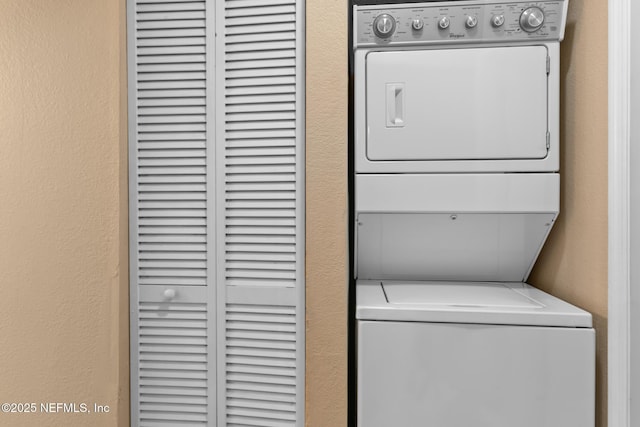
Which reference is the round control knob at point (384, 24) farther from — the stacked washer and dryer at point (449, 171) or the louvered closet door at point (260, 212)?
the louvered closet door at point (260, 212)

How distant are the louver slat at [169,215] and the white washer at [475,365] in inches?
25.1

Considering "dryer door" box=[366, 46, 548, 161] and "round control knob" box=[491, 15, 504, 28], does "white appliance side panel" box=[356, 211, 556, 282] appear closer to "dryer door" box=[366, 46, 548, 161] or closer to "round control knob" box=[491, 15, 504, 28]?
"dryer door" box=[366, 46, 548, 161]

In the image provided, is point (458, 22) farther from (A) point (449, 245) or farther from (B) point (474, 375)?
(B) point (474, 375)

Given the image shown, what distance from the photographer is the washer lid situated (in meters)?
1.29

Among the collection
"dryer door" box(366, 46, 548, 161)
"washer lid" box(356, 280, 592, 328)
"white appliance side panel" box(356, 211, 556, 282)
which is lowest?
"washer lid" box(356, 280, 592, 328)

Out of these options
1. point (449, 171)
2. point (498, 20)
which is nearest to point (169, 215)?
point (449, 171)

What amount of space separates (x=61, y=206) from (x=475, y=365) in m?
1.55

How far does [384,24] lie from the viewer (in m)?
1.50

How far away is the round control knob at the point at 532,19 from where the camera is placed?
145 centimetres

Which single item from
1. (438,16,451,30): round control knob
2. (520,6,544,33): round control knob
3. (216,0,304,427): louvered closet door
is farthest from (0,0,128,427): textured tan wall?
(520,6,544,33): round control knob

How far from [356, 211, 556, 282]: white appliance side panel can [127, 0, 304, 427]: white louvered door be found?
0.42m

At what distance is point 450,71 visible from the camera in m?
1.51

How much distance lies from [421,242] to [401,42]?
0.81 m

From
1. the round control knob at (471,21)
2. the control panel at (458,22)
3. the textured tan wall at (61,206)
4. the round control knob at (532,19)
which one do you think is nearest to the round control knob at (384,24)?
the control panel at (458,22)
